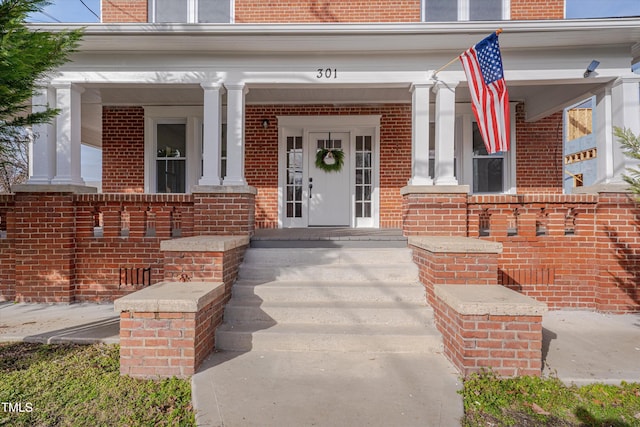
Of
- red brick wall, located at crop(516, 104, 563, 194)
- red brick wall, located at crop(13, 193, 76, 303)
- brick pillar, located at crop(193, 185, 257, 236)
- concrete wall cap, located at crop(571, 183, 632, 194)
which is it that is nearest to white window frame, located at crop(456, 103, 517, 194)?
red brick wall, located at crop(516, 104, 563, 194)

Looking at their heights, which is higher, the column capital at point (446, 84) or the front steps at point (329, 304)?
the column capital at point (446, 84)

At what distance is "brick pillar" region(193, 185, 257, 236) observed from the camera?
486cm

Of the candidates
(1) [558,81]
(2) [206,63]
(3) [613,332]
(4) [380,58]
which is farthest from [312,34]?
(3) [613,332]

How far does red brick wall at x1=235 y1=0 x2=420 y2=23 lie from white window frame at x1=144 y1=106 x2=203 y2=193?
7.24ft

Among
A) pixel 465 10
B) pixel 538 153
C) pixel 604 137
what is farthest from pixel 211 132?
pixel 538 153

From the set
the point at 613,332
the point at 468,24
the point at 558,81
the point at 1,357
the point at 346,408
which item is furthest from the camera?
the point at 558,81

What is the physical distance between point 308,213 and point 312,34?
12.0 feet

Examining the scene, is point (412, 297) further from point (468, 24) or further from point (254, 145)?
point (254, 145)

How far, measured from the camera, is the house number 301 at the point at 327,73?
508 cm

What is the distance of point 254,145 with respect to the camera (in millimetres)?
7363

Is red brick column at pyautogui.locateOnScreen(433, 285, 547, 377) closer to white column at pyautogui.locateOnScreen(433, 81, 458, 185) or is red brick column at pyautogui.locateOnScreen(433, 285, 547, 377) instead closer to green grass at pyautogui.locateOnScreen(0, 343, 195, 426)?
green grass at pyautogui.locateOnScreen(0, 343, 195, 426)

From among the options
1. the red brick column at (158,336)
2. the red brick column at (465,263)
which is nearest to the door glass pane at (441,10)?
the red brick column at (465,263)

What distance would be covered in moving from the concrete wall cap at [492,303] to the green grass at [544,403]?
0.52 metres

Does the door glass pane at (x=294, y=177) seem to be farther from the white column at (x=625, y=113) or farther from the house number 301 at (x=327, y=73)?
the white column at (x=625, y=113)
